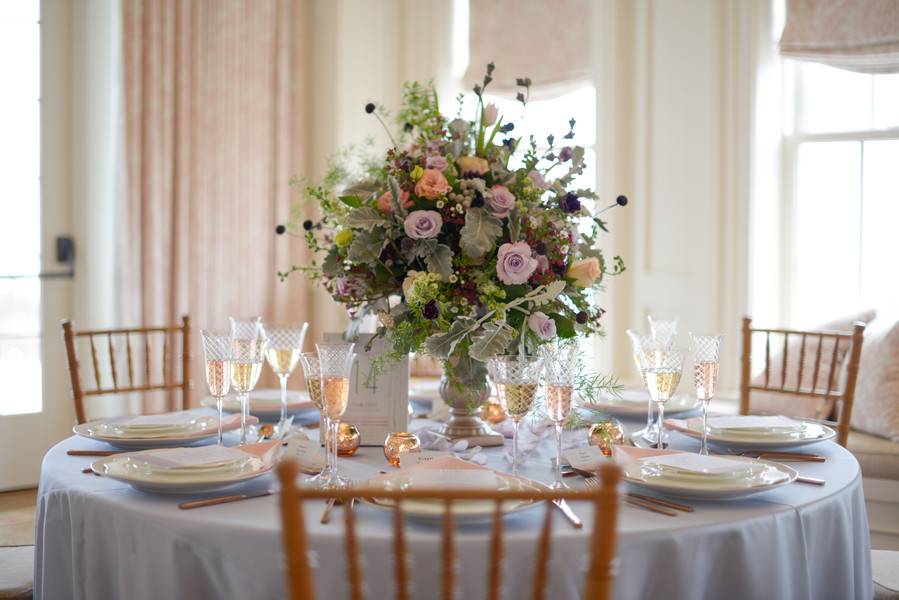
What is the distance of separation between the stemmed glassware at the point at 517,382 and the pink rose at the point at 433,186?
1.32 ft

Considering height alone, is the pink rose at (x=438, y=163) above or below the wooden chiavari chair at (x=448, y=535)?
above

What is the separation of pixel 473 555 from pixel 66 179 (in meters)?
3.28

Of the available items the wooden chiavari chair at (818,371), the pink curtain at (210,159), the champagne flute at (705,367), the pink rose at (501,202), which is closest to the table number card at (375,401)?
the pink rose at (501,202)

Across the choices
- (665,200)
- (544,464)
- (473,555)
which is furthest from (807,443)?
(665,200)

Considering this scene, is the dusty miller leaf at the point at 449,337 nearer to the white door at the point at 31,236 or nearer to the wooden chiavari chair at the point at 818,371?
the wooden chiavari chair at the point at 818,371

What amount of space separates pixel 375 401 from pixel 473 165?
0.54m

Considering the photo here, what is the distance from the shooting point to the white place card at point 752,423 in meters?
1.97

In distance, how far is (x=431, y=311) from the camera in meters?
1.78

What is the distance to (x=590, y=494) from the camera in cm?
100

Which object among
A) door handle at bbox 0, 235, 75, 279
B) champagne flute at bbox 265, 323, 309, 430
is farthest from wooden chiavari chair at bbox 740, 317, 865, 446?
door handle at bbox 0, 235, 75, 279

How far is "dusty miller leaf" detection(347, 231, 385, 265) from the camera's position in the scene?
1.86 meters

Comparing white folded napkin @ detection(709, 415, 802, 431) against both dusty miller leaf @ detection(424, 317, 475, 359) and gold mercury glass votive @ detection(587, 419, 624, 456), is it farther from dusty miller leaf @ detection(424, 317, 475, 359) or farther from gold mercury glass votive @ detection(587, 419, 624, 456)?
dusty miller leaf @ detection(424, 317, 475, 359)

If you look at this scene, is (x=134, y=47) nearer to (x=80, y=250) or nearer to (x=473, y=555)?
(x=80, y=250)

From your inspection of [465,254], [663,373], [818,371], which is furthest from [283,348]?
[818,371]
